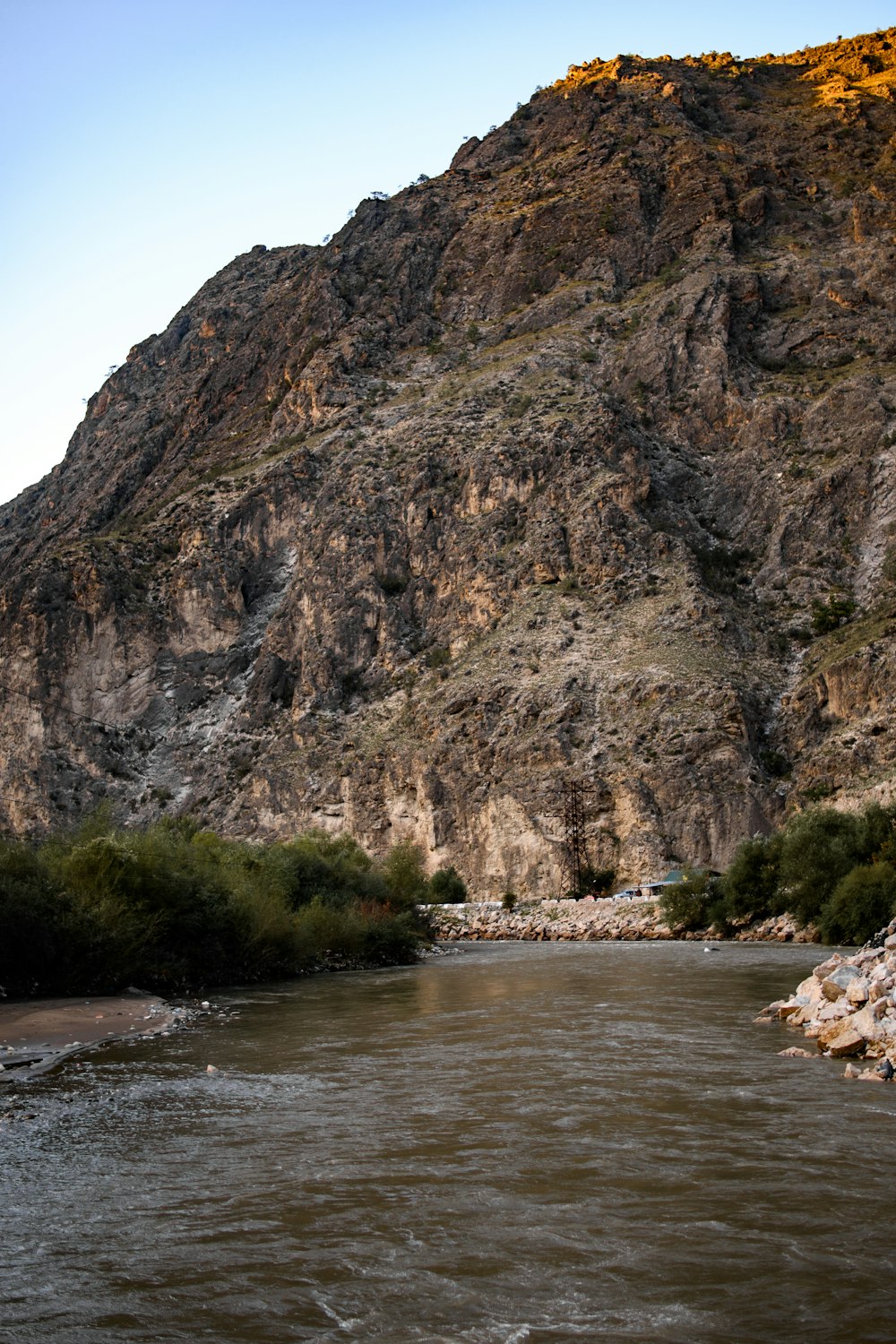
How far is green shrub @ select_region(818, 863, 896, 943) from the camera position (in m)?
35.7

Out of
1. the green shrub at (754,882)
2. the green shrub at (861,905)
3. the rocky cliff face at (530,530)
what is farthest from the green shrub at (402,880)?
the green shrub at (861,905)

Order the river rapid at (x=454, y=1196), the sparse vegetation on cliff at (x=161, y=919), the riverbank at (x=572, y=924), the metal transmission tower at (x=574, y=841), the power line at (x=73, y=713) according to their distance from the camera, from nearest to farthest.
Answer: the river rapid at (x=454, y=1196) → the sparse vegetation on cliff at (x=161, y=919) → the riverbank at (x=572, y=924) → the metal transmission tower at (x=574, y=841) → the power line at (x=73, y=713)

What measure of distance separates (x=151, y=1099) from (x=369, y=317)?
118061 mm

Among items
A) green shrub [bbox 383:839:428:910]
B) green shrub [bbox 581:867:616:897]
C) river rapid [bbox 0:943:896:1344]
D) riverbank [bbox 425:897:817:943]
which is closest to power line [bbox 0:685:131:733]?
riverbank [bbox 425:897:817:943]

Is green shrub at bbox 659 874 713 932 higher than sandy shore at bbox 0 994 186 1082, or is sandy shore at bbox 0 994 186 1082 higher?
sandy shore at bbox 0 994 186 1082

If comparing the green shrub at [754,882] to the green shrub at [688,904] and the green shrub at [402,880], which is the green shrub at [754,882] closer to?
the green shrub at [688,904]

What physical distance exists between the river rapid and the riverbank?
1205 inches

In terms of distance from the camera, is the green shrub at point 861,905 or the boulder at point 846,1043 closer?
the boulder at point 846,1043

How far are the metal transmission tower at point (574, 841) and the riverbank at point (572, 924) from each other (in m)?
3.27

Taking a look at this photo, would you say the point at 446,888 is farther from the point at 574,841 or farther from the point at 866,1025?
the point at 866,1025

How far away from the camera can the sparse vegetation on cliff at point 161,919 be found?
980 inches

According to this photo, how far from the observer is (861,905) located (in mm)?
36562

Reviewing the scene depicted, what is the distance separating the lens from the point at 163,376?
160875mm

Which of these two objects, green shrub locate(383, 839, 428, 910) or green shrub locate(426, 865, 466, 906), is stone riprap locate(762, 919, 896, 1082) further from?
green shrub locate(426, 865, 466, 906)
